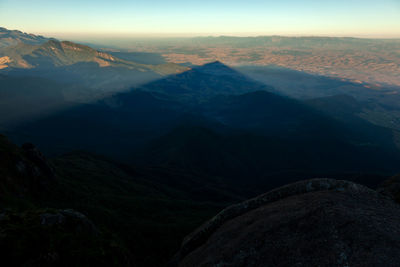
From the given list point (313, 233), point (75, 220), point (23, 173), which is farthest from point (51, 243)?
point (23, 173)

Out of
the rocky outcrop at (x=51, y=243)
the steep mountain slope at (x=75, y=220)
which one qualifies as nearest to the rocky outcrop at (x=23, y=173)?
the steep mountain slope at (x=75, y=220)

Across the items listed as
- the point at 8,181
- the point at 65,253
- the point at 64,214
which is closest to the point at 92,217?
the point at 8,181

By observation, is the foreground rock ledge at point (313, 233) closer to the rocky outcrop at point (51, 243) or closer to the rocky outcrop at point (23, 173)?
the rocky outcrop at point (51, 243)

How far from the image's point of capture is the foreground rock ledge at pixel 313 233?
51.1ft

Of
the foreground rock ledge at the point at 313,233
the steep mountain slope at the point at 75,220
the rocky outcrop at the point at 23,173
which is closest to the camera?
the foreground rock ledge at the point at 313,233

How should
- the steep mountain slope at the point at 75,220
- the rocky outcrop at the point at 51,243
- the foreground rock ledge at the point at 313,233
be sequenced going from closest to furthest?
the foreground rock ledge at the point at 313,233, the rocky outcrop at the point at 51,243, the steep mountain slope at the point at 75,220

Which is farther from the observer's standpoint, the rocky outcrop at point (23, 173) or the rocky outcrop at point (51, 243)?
the rocky outcrop at point (23, 173)

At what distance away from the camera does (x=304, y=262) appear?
15750 millimetres

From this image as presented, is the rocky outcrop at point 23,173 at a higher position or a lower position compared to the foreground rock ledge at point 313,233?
lower

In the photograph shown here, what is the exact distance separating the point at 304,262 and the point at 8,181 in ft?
202

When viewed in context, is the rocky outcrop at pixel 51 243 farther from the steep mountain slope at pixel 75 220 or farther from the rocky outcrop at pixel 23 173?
the rocky outcrop at pixel 23 173

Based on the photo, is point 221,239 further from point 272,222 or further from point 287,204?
point 287,204

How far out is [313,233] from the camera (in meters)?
18.1

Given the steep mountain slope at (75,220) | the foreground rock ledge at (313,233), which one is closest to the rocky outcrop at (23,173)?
the steep mountain slope at (75,220)
